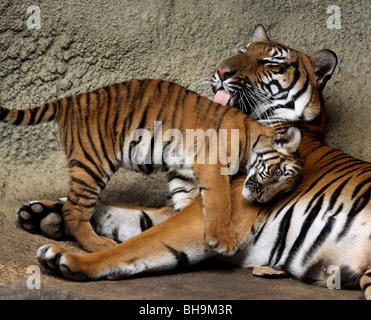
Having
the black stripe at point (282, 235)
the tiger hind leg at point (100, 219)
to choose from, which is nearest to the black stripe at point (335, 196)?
the black stripe at point (282, 235)

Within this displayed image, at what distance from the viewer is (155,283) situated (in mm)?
2561

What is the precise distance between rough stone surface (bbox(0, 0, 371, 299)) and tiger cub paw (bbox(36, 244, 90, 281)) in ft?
3.60

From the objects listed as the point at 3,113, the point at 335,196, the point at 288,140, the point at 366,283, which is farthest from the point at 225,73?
the point at 366,283

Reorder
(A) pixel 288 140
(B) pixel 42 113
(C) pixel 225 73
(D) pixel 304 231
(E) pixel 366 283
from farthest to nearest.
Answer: (C) pixel 225 73
(B) pixel 42 113
(A) pixel 288 140
(D) pixel 304 231
(E) pixel 366 283

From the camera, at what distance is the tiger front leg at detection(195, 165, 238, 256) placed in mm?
2654

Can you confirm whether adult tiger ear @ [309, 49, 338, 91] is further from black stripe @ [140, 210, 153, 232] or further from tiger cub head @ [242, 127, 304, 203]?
black stripe @ [140, 210, 153, 232]

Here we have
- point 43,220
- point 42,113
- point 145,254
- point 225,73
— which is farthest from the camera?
point 225,73

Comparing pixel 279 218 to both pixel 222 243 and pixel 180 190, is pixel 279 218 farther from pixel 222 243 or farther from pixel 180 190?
pixel 180 190

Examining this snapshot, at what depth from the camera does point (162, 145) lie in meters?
3.04

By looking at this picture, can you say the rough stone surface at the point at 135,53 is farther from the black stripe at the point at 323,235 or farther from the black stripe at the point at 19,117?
the black stripe at the point at 323,235

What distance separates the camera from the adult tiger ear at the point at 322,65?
3.40m

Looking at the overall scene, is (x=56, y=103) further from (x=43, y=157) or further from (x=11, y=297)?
(x=11, y=297)

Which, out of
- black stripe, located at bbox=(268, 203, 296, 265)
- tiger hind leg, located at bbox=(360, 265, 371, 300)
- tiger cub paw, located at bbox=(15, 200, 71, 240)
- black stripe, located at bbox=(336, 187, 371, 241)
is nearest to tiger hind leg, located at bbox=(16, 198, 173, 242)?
tiger cub paw, located at bbox=(15, 200, 71, 240)

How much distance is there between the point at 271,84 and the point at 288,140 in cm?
61
